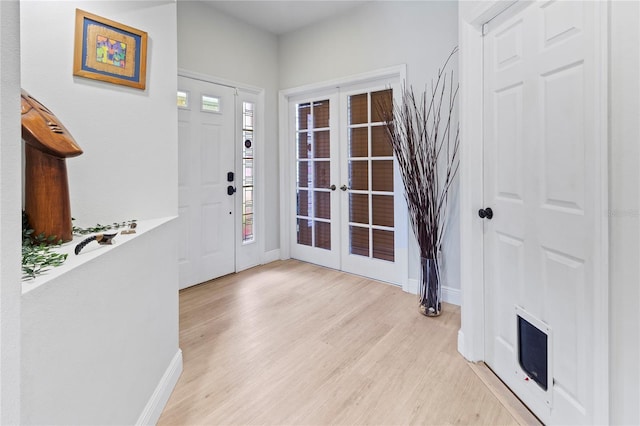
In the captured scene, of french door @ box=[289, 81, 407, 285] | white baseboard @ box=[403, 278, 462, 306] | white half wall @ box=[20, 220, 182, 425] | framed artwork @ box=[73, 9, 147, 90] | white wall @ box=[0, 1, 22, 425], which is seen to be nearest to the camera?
white wall @ box=[0, 1, 22, 425]

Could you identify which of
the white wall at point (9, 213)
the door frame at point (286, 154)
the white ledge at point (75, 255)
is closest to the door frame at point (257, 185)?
the door frame at point (286, 154)

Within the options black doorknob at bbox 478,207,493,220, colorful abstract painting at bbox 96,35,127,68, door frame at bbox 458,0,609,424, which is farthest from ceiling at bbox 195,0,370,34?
black doorknob at bbox 478,207,493,220

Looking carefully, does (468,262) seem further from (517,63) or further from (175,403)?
(175,403)

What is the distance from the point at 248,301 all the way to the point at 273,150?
1918mm

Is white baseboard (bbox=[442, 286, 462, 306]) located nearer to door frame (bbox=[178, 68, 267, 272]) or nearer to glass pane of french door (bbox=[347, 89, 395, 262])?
glass pane of french door (bbox=[347, 89, 395, 262])

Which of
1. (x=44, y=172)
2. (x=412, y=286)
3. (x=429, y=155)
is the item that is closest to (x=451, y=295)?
(x=412, y=286)

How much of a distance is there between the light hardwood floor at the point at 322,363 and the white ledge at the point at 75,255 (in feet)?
2.83

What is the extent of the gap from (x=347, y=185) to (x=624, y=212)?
103 inches

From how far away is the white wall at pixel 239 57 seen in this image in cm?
314

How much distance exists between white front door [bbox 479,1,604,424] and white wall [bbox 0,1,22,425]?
1.65 meters

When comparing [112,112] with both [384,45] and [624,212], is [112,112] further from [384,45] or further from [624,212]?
[384,45]

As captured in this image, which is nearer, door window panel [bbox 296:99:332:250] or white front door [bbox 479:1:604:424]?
white front door [bbox 479:1:604:424]

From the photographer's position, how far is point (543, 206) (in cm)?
148

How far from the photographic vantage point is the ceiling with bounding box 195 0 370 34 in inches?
128
